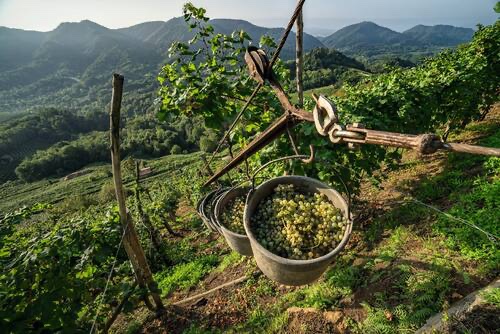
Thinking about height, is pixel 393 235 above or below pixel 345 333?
above

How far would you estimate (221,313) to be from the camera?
5688mm

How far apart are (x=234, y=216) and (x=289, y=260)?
136cm

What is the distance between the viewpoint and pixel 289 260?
227 centimetres

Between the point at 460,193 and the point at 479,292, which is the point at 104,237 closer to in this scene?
the point at 479,292

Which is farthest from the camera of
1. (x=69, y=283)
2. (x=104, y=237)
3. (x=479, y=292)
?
(x=104, y=237)

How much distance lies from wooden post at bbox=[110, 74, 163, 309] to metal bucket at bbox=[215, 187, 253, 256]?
1.78 m

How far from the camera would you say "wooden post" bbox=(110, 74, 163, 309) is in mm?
3876

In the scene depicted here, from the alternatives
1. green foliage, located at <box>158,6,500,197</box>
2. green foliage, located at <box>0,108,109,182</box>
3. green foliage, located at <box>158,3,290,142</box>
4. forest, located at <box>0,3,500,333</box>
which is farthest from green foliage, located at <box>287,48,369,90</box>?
green foliage, located at <box>0,108,109,182</box>

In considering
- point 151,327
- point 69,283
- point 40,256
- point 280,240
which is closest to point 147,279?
point 151,327

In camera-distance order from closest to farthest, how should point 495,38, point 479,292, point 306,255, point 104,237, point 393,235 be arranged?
point 306,255 < point 479,292 < point 104,237 < point 393,235 < point 495,38

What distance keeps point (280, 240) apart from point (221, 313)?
3.79 meters

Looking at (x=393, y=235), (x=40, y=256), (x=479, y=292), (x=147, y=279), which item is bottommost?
(x=147, y=279)

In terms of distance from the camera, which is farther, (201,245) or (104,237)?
(201,245)

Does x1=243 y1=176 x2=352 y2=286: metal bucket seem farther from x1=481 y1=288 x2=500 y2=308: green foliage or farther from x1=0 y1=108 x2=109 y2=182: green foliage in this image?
x1=0 y1=108 x2=109 y2=182: green foliage
